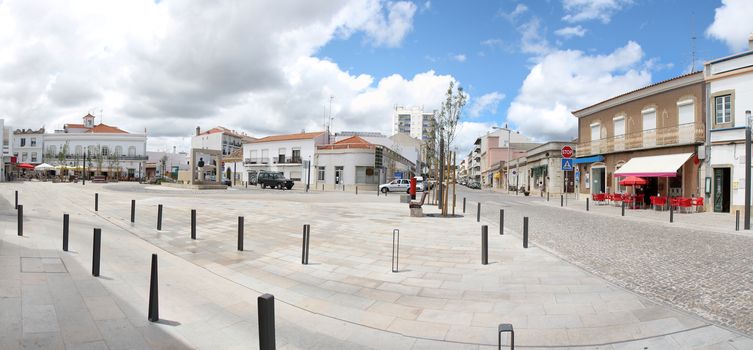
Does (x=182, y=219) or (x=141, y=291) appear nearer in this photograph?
(x=141, y=291)

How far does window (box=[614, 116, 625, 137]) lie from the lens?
26.9 m

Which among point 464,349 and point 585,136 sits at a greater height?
point 585,136

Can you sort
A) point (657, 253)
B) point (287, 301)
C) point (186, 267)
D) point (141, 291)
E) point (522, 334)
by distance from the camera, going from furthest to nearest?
1. point (657, 253)
2. point (186, 267)
3. point (141, 291)
4. point (287, 301)
5. point (522, 334)

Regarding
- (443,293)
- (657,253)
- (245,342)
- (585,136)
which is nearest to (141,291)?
(245,342)

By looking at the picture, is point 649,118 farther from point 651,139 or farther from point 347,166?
point 347,166

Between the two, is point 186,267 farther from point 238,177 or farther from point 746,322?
point 238,177

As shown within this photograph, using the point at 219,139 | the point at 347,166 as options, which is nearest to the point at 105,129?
the point at 219,139

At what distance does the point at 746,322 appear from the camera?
4.52 metres

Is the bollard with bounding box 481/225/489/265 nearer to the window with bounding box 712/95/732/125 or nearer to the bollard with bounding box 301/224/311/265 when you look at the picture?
the bollard with bounding box 301/224/311/265

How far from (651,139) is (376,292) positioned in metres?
24.9

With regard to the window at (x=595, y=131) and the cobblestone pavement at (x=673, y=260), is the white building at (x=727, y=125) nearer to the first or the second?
the cobblestone pavement at (x=673, y=260)

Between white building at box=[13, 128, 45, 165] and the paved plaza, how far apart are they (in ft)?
283

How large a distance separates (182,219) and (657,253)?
13784 mm

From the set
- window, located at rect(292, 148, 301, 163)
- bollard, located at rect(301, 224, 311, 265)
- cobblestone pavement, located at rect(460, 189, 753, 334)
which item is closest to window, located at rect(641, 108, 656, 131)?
cobblestone pavement, located at rect(460, 189, 753, 334)
